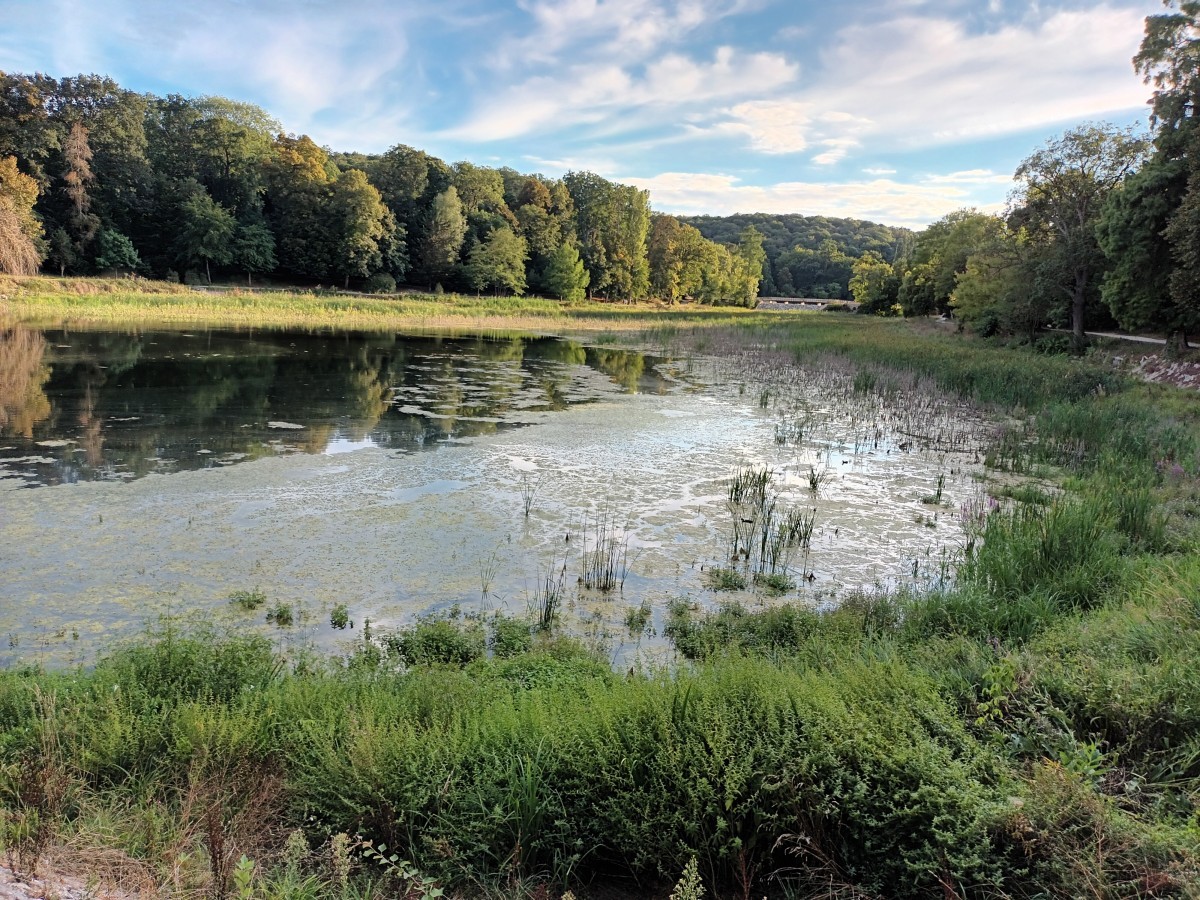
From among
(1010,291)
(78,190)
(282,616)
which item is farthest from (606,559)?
(78,190)

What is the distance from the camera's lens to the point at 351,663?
17.3ft

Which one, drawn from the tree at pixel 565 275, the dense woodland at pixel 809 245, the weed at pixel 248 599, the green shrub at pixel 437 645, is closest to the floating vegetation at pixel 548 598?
the green shrub at pixel 437 645

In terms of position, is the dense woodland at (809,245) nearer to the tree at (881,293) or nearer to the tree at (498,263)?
the tree at (881,293)

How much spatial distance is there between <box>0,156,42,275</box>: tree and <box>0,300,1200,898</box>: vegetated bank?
46.9m

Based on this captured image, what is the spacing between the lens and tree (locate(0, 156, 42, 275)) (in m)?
39.9

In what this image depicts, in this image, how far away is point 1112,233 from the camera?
24.3 metres

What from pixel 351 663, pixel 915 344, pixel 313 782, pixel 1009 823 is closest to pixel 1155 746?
pixel 1009 823

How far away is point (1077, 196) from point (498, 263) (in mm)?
50846

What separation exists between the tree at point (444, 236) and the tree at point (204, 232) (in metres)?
16.7

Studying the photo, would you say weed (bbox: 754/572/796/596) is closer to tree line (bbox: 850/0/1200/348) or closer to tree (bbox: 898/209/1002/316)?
tree line (bbox: 850/0/1200/348)

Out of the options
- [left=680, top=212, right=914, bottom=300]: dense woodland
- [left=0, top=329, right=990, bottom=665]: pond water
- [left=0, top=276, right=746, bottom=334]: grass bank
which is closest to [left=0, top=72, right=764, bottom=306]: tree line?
[left=0, top=276, right=746, bottom=334]: grass bank

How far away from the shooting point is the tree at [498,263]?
70.3 meters

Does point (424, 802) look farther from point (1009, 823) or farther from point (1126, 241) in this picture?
point (1126, 241)

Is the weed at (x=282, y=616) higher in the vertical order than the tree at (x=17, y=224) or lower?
lower
